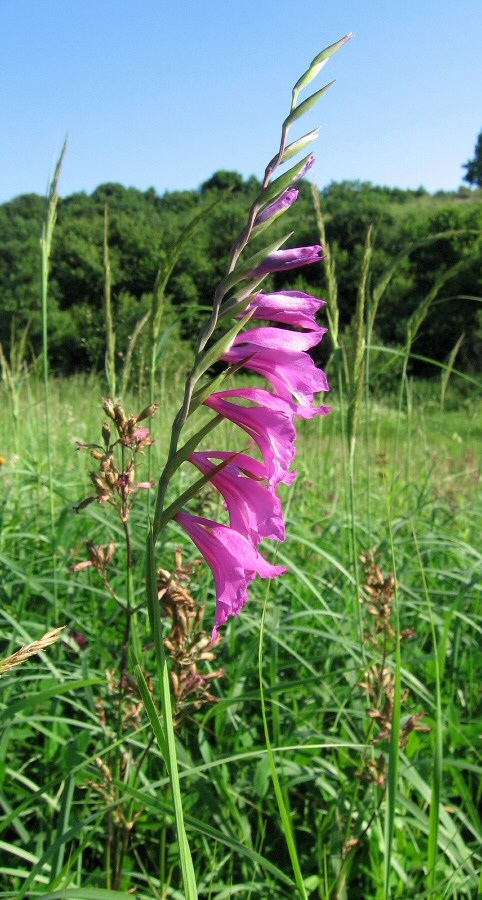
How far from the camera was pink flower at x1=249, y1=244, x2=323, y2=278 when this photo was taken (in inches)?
26.1

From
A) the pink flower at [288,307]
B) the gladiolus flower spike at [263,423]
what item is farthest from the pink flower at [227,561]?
the pink flower at [288,307]

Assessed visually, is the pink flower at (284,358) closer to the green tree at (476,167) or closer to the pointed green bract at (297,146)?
the pointed green bract at (297,146)

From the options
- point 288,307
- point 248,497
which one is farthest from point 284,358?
point 248,497

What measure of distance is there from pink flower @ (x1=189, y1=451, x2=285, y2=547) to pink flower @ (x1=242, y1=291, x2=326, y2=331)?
15 cm

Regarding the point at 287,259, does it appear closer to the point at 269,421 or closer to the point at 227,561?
the point at 269,421

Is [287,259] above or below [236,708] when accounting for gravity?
above

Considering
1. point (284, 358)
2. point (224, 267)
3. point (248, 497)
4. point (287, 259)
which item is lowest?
point (248, 497)

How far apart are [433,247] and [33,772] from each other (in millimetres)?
30110

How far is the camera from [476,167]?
46125 mm

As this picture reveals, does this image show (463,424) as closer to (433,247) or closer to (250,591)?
(250,591)

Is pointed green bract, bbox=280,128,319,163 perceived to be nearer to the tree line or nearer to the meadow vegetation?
the meadow vegetation

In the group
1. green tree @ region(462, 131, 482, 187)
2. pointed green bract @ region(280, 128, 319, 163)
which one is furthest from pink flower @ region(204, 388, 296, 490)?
green tree @ region(462, 131, 482, 187)

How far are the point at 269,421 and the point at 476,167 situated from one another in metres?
51.6

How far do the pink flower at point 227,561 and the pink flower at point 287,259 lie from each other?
0.90ft
